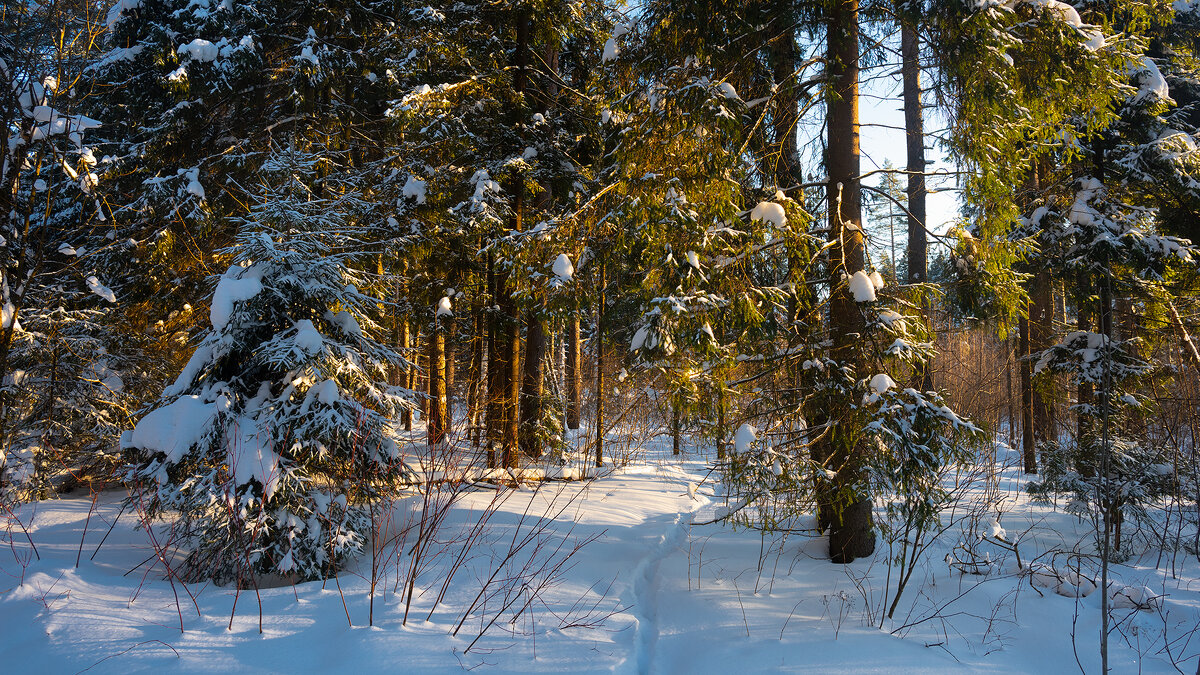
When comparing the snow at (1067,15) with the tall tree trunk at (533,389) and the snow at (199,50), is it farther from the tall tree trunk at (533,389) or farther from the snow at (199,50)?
the snow at (199,50)

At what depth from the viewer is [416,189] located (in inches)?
376

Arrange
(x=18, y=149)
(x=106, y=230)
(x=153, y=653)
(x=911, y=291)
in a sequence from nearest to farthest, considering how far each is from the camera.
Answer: (x=153, y=653), (x=18, y=149), (x=911, y=291), (x=106, y=230)

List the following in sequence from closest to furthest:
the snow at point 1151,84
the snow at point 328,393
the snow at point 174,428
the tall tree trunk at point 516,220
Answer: the snow at point 174,428, the snow at point 328,393, the snow at point 1151,84, the tall tree trunk at point 516,220

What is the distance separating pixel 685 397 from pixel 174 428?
428cm

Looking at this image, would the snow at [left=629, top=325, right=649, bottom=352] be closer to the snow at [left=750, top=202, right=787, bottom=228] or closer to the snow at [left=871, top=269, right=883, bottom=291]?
the snow at [left=750, top=202, right=787, bottom=228]

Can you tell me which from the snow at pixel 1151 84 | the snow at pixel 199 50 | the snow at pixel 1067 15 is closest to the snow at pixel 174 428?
the snow at pixel 1067 15

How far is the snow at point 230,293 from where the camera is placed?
4.32 m

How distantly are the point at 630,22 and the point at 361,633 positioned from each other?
272 inches

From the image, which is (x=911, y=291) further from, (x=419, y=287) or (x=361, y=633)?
(x=419, y=287)

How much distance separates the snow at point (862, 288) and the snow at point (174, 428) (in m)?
5.40

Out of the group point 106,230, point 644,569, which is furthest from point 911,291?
point 106,230

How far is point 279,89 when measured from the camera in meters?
10.9

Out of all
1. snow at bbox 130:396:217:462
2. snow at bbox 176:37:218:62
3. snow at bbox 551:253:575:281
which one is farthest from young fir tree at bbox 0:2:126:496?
snow at bbox 551:253:575:281

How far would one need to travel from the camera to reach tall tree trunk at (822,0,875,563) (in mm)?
5195
